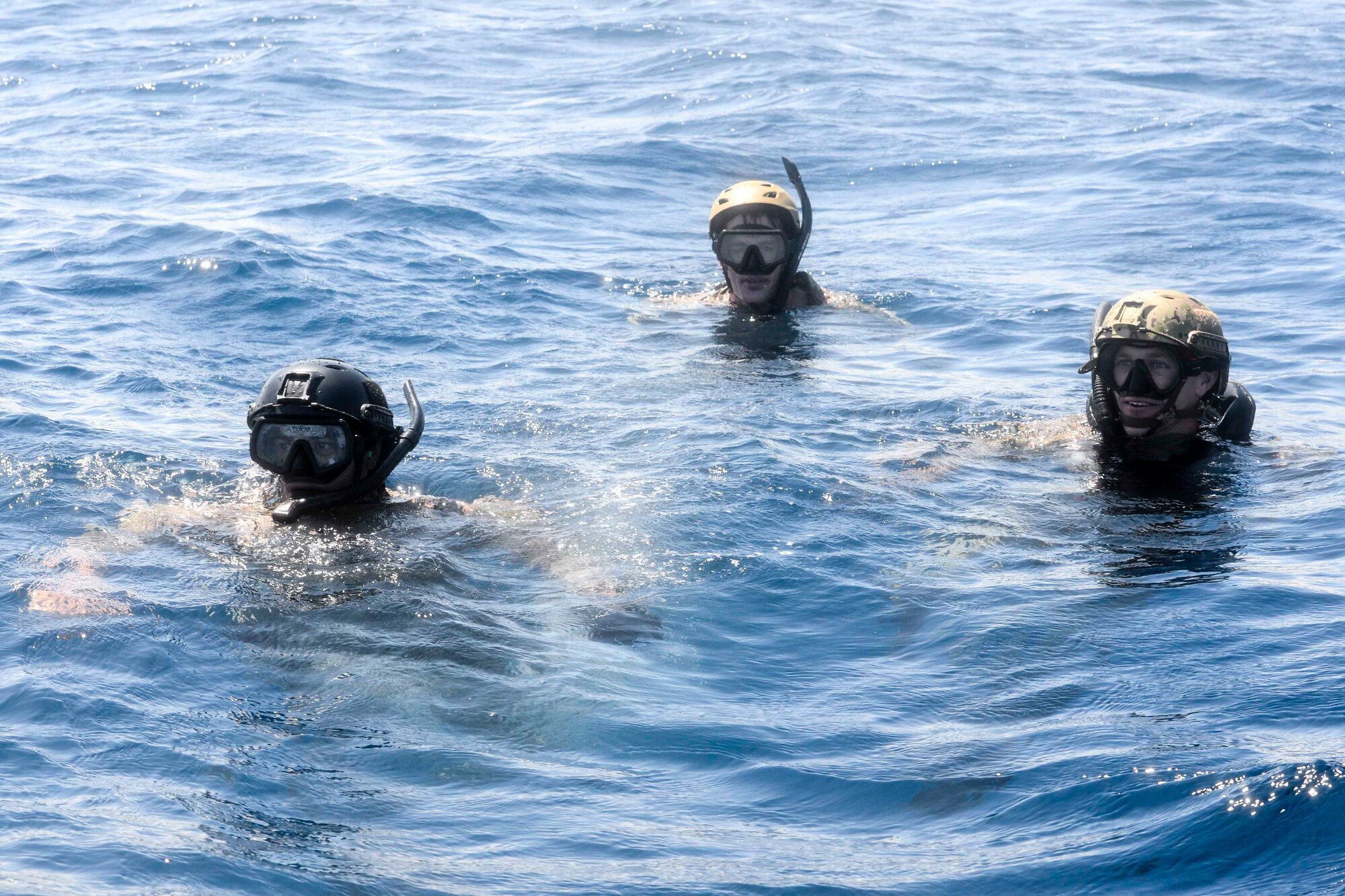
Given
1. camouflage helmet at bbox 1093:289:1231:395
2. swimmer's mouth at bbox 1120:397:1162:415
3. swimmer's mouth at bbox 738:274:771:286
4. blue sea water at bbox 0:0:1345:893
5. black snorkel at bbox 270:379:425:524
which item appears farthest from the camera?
swimmer's mouth at bbox 738:274:771:286

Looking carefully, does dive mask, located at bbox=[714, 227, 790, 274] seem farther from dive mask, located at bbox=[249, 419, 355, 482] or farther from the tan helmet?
dive mask, located at bbox=[249, 419, 355, 482]

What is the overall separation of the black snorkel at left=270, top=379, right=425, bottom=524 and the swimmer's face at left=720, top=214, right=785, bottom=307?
4395 millimetres

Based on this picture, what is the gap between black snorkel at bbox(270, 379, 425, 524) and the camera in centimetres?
598

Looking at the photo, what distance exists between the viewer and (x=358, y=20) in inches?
909

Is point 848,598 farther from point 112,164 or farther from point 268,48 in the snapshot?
point 268,48

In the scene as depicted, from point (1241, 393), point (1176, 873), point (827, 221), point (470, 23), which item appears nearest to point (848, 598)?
point (1176, 873)

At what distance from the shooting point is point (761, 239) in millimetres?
9969

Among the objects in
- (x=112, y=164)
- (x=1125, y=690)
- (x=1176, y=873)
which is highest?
(x=112, y=164)

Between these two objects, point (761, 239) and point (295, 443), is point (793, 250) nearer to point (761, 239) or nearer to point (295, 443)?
point (761, 239)

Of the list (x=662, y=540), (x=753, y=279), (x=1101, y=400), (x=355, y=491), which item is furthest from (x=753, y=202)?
(x=355, y=491)

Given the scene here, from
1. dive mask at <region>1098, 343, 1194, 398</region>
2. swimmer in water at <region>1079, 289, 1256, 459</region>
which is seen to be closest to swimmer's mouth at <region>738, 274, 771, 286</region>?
swimmer in water at <region>1079, 289, 1256, 459</region>

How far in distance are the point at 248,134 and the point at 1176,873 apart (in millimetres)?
14215

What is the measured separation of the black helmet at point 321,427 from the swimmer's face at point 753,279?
4.40 metres

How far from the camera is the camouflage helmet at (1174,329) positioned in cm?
669
